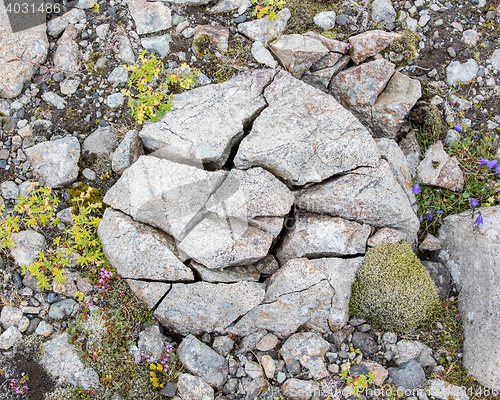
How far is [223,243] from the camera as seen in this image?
16.1ft

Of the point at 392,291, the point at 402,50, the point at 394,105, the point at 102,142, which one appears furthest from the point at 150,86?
the point at 392,291

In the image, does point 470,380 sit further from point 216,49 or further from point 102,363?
point 216,49

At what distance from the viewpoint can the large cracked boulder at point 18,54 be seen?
5.95m

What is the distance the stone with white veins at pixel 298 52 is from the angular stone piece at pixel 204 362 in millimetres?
4204

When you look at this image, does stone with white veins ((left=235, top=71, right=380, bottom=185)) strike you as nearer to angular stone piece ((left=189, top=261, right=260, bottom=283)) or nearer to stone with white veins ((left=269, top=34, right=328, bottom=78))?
stone with white veins ((left=269, top=34, right=328, bottom=78))

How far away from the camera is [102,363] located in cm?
479

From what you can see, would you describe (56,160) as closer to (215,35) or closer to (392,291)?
(215,35)

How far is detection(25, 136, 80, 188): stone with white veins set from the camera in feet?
18.5

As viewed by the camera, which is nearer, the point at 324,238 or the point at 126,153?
the point at 324,238

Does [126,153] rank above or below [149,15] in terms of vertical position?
below

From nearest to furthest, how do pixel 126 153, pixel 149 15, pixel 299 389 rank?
pixel 299 389
pixel 126 153
pixel 149 15

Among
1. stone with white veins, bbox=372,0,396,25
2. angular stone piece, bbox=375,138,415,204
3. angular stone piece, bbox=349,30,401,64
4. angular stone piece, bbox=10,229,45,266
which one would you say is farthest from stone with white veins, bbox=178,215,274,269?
stone with white veins, bbox=372,0,396,25

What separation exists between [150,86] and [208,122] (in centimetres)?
116

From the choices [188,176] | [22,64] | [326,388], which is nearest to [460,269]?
[326,388]
